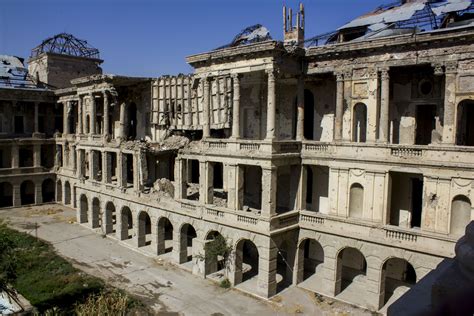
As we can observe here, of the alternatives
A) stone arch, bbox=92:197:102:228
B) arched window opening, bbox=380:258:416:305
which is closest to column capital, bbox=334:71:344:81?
arched window opening, bbox=380:258:416:305

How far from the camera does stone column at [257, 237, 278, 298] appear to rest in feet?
80.5

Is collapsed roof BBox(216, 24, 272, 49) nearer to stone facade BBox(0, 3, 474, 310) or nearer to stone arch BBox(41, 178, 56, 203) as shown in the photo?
stone facade BBox(0, 3, 474, 310)

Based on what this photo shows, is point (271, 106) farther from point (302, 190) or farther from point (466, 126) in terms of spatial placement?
point (466, 126)

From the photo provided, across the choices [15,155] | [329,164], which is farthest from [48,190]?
[329,164]

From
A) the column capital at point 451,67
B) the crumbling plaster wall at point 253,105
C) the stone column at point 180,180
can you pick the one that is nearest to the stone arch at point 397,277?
the column capital at point 451,67

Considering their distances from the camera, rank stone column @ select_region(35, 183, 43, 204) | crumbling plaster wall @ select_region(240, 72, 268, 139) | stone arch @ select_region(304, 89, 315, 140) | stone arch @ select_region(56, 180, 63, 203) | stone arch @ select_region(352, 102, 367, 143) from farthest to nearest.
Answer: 1. stone arch @ select_region(56, 180, 63, 203)
2. stone column @ select_region(35, 183, 43, 204)
3. crumbling plaster wall @ select_region(240, 72, 268, 139)
4. stone arch @ select_region(304, 89, 315, 140)
5. stone arch @ select_region(352, 102, 367, 143)

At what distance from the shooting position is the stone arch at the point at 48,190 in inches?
2078

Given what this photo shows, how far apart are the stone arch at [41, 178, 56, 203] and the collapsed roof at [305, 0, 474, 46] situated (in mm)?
40275

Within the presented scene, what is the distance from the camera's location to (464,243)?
125 inches

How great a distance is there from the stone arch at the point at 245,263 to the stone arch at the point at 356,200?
7.14m

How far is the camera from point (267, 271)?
24.6 m

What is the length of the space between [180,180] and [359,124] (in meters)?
13.5

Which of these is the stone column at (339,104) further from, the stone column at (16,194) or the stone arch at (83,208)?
the stone column at (16,194)

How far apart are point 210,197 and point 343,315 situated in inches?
452
